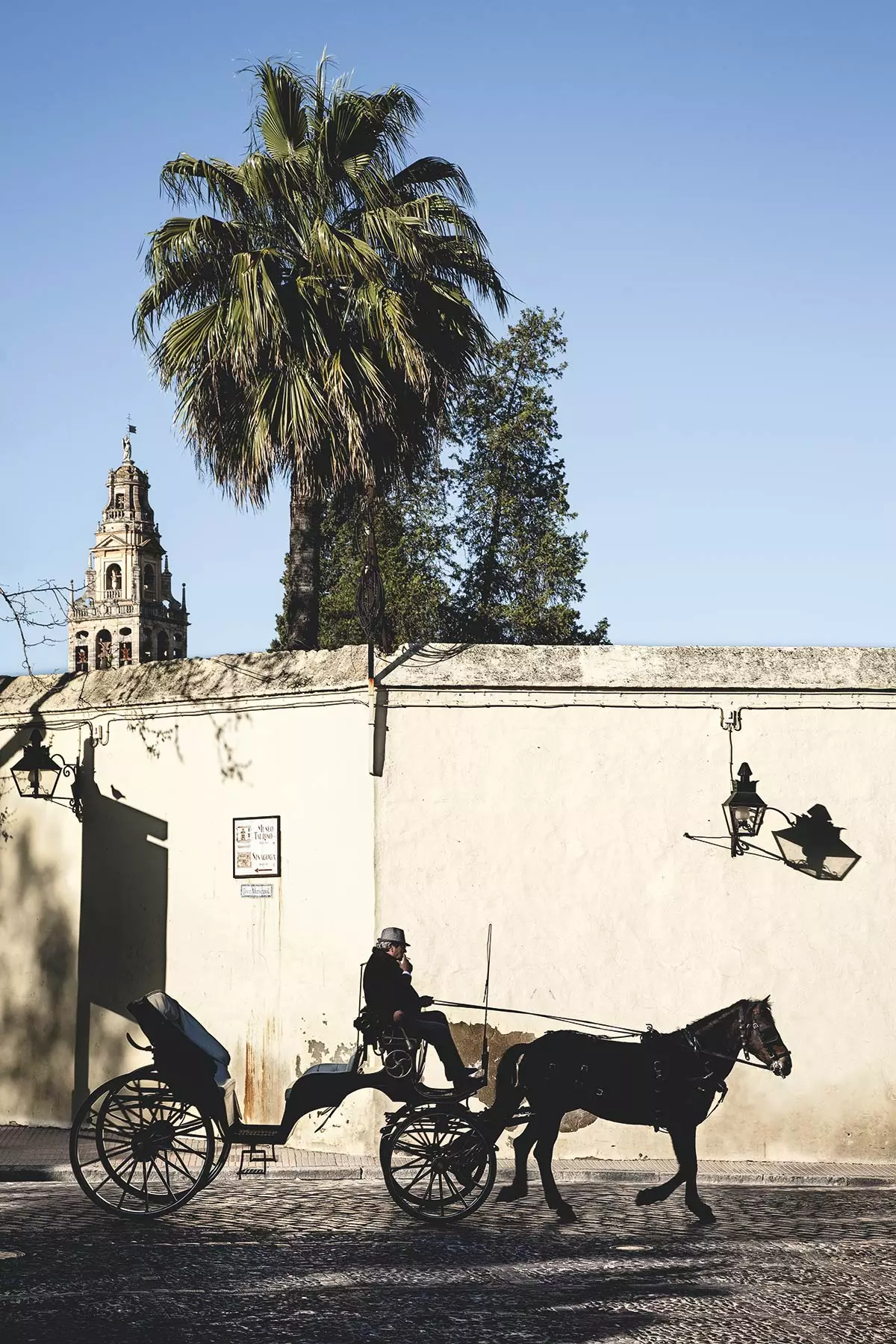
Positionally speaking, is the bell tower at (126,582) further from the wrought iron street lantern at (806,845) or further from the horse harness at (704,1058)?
the horse harness at (704,1058)

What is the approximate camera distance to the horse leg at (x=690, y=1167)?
360 inches

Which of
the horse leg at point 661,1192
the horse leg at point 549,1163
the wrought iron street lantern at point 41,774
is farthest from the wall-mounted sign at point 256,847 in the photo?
the horse leg at point 661,1192

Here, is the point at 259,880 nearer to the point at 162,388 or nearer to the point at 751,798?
the point at 751,798

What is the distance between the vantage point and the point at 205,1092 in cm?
930

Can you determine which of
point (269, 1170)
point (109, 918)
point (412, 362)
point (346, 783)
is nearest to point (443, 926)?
point (346, 783)

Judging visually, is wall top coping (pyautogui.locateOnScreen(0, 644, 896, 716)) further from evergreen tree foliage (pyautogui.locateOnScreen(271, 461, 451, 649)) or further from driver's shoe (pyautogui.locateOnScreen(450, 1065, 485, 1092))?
evergreen tree foliage (pyautogui.locateOnScreen(271, 461, 451, 649))

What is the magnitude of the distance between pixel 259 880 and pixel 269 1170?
2599 millimetres

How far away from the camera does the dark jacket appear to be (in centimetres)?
969

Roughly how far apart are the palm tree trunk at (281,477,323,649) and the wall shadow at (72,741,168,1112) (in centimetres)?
505

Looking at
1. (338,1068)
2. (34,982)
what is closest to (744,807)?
(338,1068)

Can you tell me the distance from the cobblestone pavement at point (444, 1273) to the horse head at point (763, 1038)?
3.16ft

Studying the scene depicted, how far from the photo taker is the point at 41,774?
13969mm

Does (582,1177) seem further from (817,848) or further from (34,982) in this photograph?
(34,982)

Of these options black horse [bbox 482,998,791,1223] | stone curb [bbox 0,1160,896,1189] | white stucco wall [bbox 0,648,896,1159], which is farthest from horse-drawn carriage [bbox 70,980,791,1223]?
white stucco wall [bbox 0,648,896,1159]
